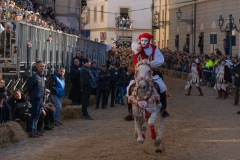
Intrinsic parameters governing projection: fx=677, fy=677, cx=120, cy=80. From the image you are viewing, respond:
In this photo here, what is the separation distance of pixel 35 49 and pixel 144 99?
7.33 metres

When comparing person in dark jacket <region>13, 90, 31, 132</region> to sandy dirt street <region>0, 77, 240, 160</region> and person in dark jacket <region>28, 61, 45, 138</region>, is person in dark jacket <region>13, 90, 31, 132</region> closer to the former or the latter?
person in dark jacket <region>28, 61, 45, 138</region>

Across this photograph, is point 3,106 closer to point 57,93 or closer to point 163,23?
point 57,93

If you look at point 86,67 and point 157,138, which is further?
point 86,67

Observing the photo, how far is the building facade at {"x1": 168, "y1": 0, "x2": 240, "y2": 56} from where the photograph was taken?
4928 cm

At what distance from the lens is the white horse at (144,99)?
13633 millimetres

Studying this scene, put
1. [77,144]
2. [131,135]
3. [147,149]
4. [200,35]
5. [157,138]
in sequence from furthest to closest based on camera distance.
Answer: [200,35]
[131,135]
[77,144]
[147,149]
[157,138]

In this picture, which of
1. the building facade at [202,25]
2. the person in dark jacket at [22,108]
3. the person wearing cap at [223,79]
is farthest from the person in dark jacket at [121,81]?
the building facade at [202,25]

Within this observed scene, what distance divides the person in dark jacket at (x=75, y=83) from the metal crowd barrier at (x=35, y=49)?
2.33 feet

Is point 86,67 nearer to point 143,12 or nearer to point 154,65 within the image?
point 154,65

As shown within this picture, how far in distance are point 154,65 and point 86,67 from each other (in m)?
8.19

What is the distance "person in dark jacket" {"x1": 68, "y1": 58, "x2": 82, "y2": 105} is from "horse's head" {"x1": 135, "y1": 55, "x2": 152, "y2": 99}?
32.3 feet

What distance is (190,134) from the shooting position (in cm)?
1783

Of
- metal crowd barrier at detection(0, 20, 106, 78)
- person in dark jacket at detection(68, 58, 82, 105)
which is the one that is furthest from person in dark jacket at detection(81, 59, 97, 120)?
person in dark jacket at detection(68, 58, 82, 105)

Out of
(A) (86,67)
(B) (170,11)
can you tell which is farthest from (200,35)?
(A) (86,67)
